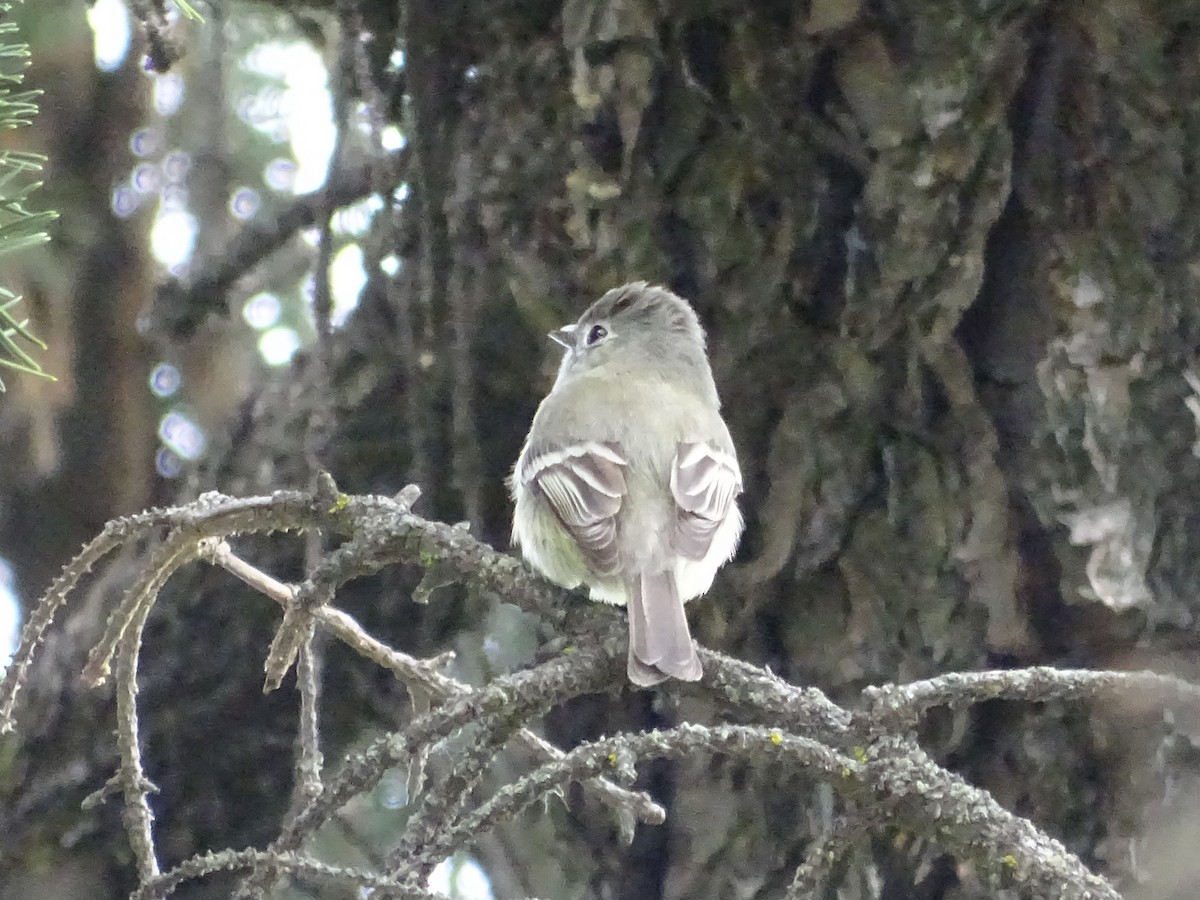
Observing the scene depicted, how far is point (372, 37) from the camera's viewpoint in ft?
9.27

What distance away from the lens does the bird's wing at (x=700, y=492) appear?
228 cm

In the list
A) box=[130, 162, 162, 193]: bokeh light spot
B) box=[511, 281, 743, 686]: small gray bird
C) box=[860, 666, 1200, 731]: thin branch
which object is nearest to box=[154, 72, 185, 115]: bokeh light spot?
box=[130, 162, 162, 193]: bokeh light spot

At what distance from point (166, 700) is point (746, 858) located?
4.56ft

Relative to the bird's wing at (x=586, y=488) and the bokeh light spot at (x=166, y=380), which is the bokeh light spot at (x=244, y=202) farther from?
the bird's wing at (x=586, y=488)

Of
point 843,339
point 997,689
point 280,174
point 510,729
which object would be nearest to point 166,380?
point 280,174

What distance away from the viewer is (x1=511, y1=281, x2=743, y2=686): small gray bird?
229 cm

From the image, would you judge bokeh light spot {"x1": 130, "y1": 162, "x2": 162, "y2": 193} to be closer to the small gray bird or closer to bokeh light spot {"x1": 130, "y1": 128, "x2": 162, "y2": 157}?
bokeh light spot {"x1": 130, "y1": 128, "x2": 162, "y2": 157}

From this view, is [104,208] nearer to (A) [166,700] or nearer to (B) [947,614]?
(A) [166,700]

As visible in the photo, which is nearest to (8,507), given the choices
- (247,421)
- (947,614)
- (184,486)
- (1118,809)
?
(184,486)

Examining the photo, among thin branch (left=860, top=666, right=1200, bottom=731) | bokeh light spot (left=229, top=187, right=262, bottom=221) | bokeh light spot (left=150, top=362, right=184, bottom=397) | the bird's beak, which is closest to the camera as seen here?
thin branch (left=860, top=666, right=1200, bottom=731)

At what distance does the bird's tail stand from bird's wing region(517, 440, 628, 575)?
0.21 metres

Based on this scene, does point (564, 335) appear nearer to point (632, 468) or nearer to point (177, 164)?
point (632, 468)

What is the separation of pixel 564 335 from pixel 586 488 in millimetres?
378

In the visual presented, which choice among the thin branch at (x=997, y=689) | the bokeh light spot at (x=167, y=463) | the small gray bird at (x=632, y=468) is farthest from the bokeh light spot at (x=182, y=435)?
the thin branch at (x=997, y=689)
